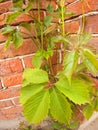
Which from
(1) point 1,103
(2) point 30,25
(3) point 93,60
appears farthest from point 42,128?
(3) point 93,60

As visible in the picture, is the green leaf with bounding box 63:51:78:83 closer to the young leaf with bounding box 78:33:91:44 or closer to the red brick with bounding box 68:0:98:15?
the young leaf with bounding box 78:33:91:44

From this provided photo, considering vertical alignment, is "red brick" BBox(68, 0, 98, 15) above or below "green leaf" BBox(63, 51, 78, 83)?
above

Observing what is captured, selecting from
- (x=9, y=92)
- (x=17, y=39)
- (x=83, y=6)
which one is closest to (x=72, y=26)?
(x=83, y=6)

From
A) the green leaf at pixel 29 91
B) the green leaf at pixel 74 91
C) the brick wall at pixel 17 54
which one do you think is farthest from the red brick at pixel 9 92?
the green leaf at pixel 74 91

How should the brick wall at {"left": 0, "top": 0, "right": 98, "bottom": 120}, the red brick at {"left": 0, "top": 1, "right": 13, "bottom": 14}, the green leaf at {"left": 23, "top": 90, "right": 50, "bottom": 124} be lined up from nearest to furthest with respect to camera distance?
the green leaf at {"left": 23, "top": 90, "right": 50, "bottom": 124}
the brick wall at {"left": 0, "top": 0, "right": 98, "bottom": 120}
the red brick at {"left": 0, "top": 1, "right": 13, "bottom": 14}

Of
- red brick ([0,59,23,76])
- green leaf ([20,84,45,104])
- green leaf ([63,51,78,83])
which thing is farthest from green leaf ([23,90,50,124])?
red brick ([0,59,23,76])

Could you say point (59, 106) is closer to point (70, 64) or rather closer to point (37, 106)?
point (37, 106)

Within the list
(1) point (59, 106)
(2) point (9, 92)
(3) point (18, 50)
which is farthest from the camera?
(2) point (9, 92)
